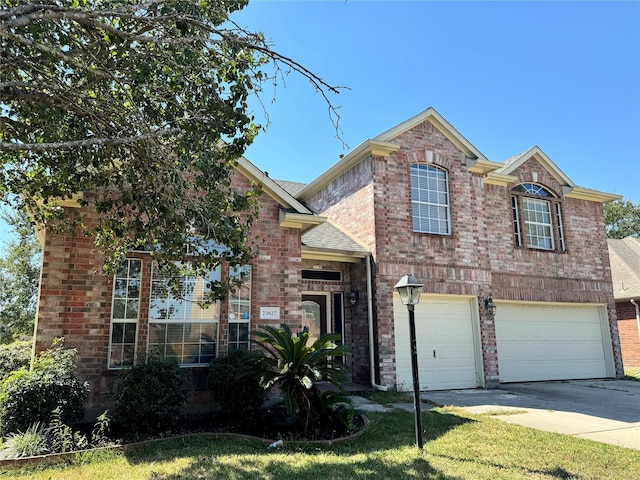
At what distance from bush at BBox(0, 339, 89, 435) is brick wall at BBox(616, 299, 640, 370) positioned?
1936cm

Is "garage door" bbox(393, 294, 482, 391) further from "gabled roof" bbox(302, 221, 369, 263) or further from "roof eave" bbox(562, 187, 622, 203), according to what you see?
"roof eave" bbox(562, 187, 622, 203)

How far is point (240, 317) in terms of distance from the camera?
9297 mm

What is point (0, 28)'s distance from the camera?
4.43m

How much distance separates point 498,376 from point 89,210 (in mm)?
11051

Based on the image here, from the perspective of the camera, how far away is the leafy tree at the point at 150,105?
551 cm

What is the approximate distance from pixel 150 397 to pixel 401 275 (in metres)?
7.03

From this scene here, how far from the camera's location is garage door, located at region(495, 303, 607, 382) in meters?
13.5

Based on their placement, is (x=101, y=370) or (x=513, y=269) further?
(x=513, y=269)

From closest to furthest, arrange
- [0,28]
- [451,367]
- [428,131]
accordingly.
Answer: [0,28] → [451,367] → [428,131]

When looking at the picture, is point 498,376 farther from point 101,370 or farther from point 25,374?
point 25,374

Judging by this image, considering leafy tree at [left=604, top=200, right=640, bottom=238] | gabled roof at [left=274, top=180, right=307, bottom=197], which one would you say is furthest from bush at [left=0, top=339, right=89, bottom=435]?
leafy tree at [left=604, top=200, right=640, bottom=238]

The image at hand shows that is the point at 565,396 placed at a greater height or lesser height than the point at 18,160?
lesser

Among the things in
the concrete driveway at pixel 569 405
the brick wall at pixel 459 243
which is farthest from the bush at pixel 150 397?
the concrete driveway at pixel 569 405

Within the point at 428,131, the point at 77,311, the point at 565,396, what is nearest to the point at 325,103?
the point at 77,311
